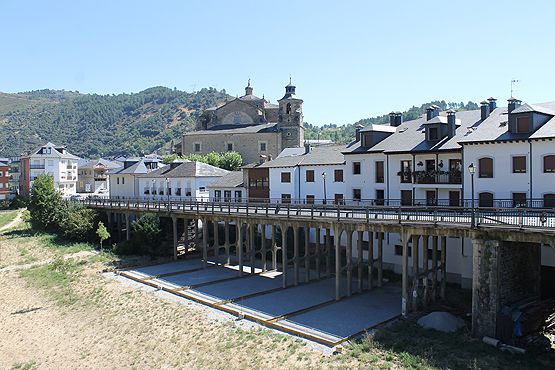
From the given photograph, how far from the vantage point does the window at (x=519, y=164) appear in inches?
942

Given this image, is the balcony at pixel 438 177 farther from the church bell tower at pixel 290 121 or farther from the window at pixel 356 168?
the church bell tower at pixel 290 121

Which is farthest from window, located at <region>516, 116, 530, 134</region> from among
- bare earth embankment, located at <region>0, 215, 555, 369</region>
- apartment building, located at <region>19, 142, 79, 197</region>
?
apartment building, located at <region>19, 142, 79, 197</region>

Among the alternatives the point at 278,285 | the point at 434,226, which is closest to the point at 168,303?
the point at 278,285

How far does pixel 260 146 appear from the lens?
68562 mm

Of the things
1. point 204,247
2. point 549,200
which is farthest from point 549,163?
point 204,247

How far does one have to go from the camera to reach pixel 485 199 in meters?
25.5

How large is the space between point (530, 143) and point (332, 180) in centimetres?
1513

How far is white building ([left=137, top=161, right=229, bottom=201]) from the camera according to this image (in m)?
45.8

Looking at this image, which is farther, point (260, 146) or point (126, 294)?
point (260, 146)

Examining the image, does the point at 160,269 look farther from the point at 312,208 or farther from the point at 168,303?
the point at 312,208

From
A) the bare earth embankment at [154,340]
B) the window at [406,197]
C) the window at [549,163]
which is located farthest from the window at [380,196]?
the bare earth embankment at [154,340]

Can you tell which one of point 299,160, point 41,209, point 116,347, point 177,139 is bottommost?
point 116,347

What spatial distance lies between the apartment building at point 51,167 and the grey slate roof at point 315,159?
39005 millimetres

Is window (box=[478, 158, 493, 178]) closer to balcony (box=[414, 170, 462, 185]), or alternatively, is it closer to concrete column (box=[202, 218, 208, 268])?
balcony (box=[414, 170, 462, 185])
